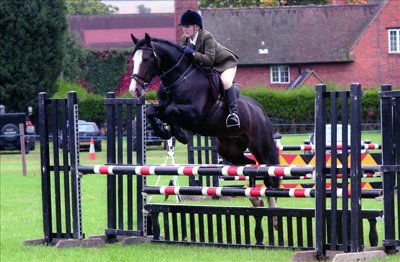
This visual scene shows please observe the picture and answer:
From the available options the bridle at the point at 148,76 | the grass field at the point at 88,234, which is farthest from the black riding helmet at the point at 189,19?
the grass field at the point at 88,234

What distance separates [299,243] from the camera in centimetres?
1095

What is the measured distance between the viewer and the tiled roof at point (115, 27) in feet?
386

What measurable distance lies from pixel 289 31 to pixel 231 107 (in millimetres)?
51080

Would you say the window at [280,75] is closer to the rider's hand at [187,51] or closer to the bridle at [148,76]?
the rider's hand at [187,51]

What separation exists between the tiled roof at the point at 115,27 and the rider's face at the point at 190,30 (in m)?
103

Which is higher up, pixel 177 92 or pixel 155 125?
pixel 177 92

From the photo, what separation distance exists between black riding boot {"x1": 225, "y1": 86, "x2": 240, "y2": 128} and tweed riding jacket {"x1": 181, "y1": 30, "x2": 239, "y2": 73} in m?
0.29

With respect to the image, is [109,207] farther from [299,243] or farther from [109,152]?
[299,243]

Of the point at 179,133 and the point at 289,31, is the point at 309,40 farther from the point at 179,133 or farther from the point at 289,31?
the point at 179,133

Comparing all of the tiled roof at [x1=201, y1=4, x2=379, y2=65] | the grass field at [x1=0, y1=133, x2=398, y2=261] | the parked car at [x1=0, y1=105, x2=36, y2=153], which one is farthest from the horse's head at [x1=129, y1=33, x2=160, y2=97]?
the tiled roof at [x1=201, y1=4, x2=379, y2=65]

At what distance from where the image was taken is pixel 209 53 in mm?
12156

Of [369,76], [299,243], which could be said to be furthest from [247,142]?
[369,76]

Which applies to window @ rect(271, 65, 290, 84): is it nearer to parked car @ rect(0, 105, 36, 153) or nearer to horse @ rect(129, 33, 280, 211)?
parked car @ rect(0, 105, 36, 153)

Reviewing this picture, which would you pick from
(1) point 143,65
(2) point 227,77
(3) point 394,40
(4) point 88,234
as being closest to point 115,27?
(3) point 394,40
